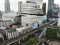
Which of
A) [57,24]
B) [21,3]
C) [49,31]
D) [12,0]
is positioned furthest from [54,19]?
[12,0]

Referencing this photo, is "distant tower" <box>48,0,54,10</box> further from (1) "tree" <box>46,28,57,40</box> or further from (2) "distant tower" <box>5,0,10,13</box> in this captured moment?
(2) "distant tower" <box>5,0,10,13</box>

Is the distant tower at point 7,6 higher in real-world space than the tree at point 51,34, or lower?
higher

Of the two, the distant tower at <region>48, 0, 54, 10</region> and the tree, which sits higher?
the distant tower at <region>48, 0, 54, 10</region>

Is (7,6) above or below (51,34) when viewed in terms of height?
above

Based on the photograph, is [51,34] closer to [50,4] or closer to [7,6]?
[50,4]

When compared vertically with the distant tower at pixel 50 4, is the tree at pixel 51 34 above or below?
below

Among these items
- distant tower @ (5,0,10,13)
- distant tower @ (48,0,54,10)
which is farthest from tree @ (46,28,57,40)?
distant tower @ (5,0,10,13)

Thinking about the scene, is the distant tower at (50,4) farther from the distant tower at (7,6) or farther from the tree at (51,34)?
the distant tower at (7,6)

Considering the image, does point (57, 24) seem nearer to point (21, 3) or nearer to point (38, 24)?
point (38, 24)

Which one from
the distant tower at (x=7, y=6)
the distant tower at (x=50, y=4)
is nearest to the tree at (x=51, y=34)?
the distant tower at (x=50, y=4)

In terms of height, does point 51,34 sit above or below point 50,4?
A: below

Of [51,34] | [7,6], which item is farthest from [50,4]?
[7,6]
